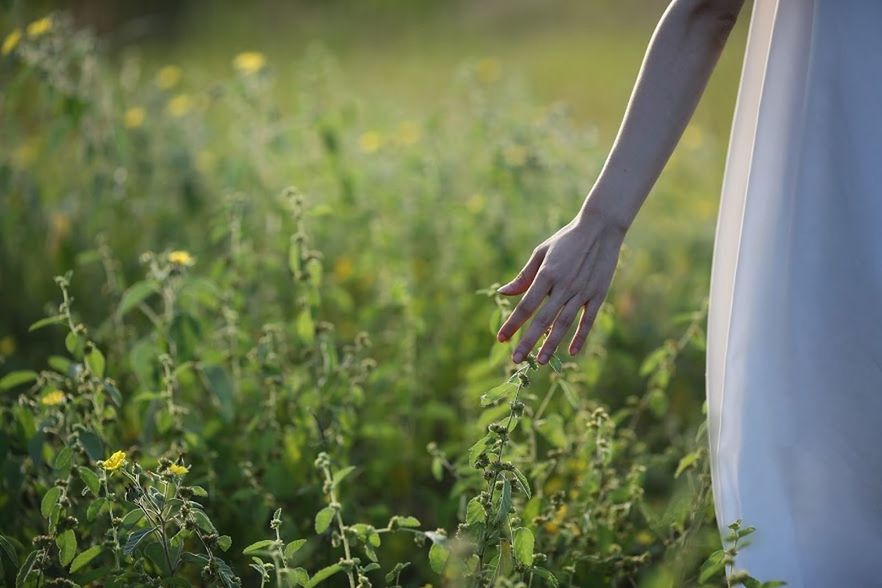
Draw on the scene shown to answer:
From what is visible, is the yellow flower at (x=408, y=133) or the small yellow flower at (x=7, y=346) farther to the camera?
the yellow flower at (x=408, y=133)

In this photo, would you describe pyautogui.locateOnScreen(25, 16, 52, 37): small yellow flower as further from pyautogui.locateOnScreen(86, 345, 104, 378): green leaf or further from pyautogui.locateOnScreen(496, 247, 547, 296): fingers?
pyautogui.locateOnScreen(496, 247, 547, 296): fingers

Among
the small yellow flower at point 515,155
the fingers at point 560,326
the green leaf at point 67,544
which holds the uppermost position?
Result: the small yellow flower at point 515,155

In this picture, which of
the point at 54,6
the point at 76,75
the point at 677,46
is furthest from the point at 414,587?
the point at 54,6

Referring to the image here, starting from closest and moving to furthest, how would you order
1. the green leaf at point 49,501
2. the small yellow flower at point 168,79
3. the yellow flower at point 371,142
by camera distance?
the green leaf at point 49,501
the yellow flower at point 371,142
the small yellow flower at point 168,79

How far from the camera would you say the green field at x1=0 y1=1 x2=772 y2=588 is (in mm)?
1591

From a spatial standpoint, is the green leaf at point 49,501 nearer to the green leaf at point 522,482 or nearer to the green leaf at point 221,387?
the green leaf at point 221,387

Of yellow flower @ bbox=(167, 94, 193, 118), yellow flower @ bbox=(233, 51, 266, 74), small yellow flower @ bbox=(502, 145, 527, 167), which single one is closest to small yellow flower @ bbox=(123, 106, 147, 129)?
yellow flower @ bbox=(167, 94, 193, 118)

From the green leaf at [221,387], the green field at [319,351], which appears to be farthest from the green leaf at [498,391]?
the green leaf at [221,387]

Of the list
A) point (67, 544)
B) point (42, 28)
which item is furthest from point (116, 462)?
point (42, 28)

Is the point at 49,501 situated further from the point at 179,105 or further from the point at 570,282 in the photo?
the point at 179,105

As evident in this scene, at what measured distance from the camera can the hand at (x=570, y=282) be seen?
4.70 feet

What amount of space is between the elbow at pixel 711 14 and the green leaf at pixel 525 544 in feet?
2.45

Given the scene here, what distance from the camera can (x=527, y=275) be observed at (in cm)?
149

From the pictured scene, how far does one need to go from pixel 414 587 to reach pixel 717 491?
0.63 meters
